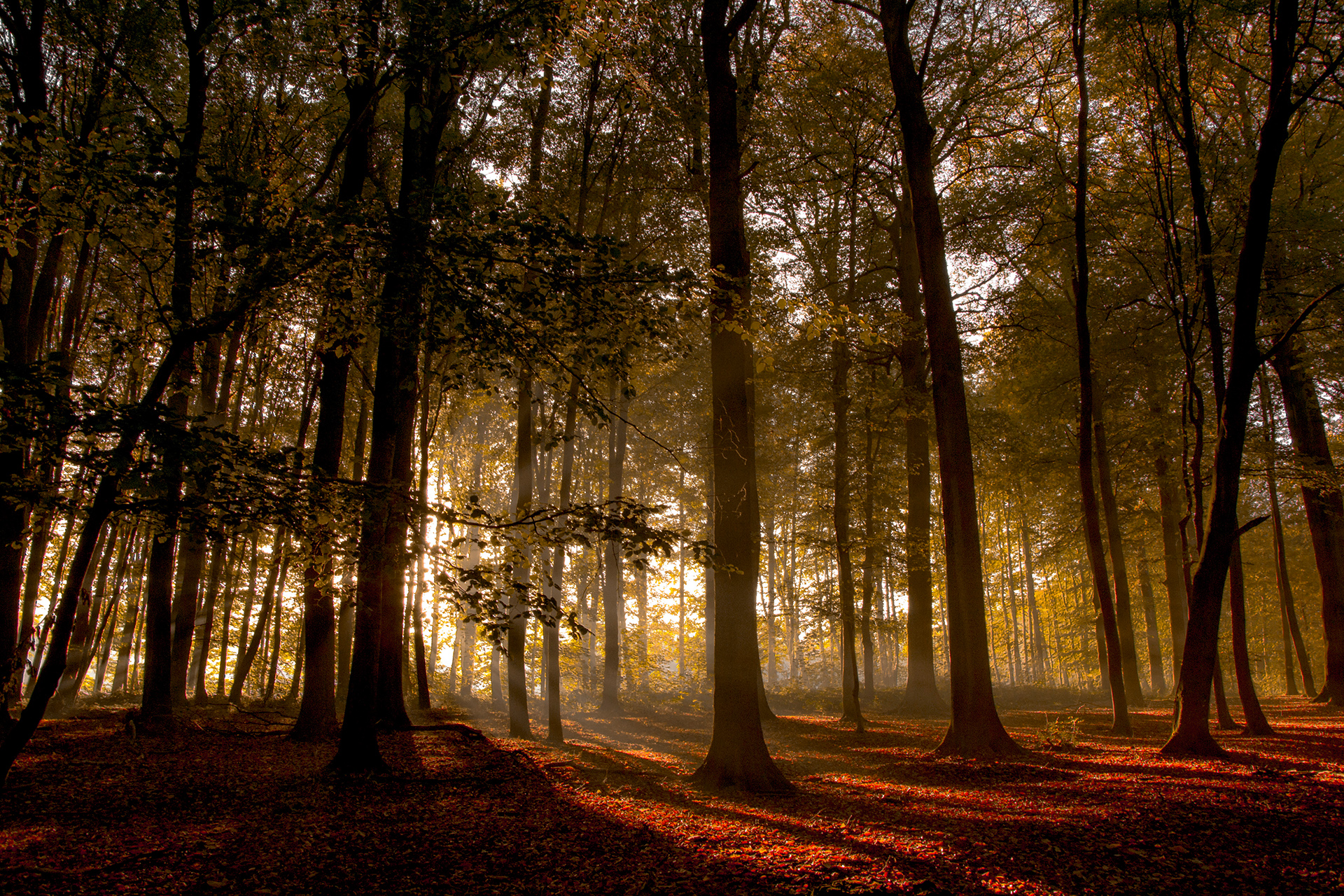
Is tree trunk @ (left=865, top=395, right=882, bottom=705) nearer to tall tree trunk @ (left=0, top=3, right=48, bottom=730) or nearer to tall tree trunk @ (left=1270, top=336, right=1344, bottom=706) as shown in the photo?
tall tree trunk @ (left=1270, top=336, right=1344, bottom=706)

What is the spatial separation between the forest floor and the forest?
53mm

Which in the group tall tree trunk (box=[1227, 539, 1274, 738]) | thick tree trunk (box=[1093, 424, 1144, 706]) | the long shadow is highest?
thick tree trunk (box=[1093, 424, 1144, 706])

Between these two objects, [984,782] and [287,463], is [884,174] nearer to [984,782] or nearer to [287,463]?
[984,782]

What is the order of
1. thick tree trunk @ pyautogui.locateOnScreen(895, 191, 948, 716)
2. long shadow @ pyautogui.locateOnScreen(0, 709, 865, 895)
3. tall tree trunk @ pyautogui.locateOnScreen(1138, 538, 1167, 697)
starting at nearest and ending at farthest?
long shadow @ pyautogui.locateOnScreen(0, 709, 865, 895) < thick tree trunk @ pyautogui.locateOnScreen(895, 191, 948, 716) < tall tree trunk @ pyautogui.locateOnScreen(1138, 538, 1167, 697)

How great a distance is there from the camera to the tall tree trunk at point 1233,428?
6871 millimetres

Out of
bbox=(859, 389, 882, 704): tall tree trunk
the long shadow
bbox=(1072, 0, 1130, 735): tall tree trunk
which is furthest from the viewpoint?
bbox=(859, 389, 882, 704): tall tree trunk

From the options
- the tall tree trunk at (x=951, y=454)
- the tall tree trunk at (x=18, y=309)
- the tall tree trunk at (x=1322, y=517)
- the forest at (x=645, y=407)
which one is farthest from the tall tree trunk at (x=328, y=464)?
the tall tree trunk at (x=1322, y=517)

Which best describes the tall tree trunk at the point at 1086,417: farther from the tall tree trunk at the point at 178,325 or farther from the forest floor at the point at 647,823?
the tall tree trunk at the point at 178,325

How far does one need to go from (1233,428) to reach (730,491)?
5.43 metres

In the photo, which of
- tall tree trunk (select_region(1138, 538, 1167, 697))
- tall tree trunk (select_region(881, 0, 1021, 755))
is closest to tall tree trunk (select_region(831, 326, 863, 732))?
tall tree trunk (select_region(881, 0, 1021, 755))

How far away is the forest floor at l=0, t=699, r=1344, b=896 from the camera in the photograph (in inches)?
157

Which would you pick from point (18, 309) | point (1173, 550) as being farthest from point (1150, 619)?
point (18, 309)

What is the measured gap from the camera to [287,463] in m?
3.95

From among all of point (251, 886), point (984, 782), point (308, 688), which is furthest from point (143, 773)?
point (984, 782)
